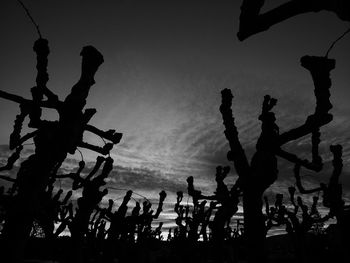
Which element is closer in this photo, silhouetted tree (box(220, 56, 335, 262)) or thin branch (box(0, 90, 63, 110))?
thin branch (box(0, 90, 63, 110))

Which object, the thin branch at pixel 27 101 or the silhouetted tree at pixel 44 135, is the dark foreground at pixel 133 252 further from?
the thin branch at pixel 27 101

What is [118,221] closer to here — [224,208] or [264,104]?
[224,208]

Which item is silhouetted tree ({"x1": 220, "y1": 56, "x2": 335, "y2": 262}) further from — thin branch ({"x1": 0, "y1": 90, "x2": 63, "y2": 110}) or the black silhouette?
thin branch ({"x1": 0, "y1": 90, "x2": 63, "y2": 110})

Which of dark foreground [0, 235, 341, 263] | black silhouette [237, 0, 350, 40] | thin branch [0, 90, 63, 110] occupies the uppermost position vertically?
thin branch [0, 90, 63, 110]

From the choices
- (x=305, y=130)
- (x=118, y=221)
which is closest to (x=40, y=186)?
(x=305, y=130)

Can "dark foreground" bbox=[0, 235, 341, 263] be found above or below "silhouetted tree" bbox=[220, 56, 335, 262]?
below

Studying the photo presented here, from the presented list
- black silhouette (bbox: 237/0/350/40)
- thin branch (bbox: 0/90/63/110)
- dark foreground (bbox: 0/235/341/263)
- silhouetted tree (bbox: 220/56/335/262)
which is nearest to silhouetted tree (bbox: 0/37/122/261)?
thin branch (bbox: 0/90/63/110)

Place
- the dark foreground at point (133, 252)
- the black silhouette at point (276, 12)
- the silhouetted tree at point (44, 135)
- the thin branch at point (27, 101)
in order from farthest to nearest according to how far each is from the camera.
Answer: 1. the dark foreground at point (133, 252)
2. the thin branch at point (27, 101)
3. the silhouetted tree at point (44, 135)
4. the black silhouette at point (276, 12)

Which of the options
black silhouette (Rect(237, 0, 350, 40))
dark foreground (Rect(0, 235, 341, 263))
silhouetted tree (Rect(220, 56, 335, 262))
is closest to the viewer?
black silhouette (Rect(237, 0, 350, 40))

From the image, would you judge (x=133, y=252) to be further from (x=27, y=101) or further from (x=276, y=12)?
(x=276, y=12)

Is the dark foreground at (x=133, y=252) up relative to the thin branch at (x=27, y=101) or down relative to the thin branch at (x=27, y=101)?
down

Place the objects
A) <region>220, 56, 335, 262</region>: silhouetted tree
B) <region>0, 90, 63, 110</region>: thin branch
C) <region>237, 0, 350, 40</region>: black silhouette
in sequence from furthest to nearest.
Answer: <region>220, 56, 335, 262</region>: silhouetted tree → <region>0, 90, 63, 110</region>: thin branch → <region>237, 0, 350, 40</region>: black silhouette

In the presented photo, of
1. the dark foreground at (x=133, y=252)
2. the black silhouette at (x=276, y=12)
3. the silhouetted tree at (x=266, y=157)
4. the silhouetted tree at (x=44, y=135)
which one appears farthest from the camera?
the dark foreground at (x=133, y=252)

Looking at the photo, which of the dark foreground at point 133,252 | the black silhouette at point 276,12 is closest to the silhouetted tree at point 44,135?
the black silhouette at point 276,12
